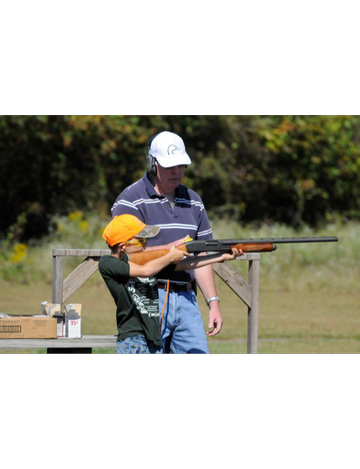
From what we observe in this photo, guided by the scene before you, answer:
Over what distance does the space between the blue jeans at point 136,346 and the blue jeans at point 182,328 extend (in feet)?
0.90

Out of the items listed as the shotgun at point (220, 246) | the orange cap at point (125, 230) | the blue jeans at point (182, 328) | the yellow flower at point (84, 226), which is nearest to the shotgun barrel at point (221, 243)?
the shotgun at point (220, 246)

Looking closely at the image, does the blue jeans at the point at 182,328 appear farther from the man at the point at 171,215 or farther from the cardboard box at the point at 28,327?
the cardboard box at the point at 28,327

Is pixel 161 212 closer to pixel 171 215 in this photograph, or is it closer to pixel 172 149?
pixel 171 215

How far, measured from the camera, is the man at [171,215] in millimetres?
4520

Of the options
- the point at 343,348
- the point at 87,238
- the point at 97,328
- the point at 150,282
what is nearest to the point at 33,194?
the point at 87,238

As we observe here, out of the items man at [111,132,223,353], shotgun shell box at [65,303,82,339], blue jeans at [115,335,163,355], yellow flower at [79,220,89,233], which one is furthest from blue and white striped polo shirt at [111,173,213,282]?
yellow flower at [79,220,89,233]

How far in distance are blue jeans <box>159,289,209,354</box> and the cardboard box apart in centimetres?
159

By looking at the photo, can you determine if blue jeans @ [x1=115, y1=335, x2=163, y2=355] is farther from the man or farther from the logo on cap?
the logo on cap

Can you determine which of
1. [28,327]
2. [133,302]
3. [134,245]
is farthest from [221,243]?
[28,327]

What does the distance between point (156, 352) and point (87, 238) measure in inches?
600

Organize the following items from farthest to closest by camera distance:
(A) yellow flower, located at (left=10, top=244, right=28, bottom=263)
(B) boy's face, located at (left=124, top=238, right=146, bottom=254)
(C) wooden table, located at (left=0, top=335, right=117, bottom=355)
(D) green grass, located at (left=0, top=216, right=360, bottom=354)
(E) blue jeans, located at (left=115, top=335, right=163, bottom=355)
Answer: (A) yellow flower, located at (left=10, top=244, right=28, bottom=263)
(D) green grass, located at (left=0, top=216, right=360, bottom=354)
(C) wooden table, located at (left=0, top=335, right=117, bottom=355)
(B) boy's face, located at (left=124, top=238, right=146, bottom=254)
(E) blue jeans, located at (left=115, top=335, right=163, bottom=355)

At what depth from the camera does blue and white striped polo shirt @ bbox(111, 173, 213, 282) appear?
4.52 m
